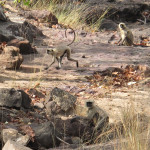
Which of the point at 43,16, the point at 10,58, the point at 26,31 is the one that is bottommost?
the point at 10,58

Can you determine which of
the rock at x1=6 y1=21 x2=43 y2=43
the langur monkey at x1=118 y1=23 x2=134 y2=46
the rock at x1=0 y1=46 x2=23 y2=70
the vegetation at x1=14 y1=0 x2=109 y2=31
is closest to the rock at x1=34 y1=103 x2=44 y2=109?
the rock at x1=0 y1=46 x2=23 y2=70

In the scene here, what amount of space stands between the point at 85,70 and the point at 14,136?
5.09 m

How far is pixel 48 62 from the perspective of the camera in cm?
1021

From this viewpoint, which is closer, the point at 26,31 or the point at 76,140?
the point at 76,140

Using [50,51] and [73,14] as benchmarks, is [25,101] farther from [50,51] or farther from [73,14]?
[73,14]

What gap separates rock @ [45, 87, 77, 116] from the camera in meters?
6.34

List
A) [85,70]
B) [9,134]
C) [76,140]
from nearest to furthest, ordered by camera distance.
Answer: [9,134]
[76,140]
[85,70]

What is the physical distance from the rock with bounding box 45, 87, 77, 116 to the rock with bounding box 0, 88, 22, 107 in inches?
22.7

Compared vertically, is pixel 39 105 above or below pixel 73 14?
below

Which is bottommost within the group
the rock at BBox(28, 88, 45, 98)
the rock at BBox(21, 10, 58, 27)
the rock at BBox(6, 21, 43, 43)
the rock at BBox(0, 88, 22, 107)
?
the rock at BBox(28, 88, 45, 98)

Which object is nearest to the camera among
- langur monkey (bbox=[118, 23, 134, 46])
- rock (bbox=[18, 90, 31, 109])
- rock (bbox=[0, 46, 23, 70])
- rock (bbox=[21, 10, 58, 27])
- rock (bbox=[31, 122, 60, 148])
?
rock (bbox=[31, 122, 60, 148])

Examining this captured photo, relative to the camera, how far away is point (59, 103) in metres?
6.39

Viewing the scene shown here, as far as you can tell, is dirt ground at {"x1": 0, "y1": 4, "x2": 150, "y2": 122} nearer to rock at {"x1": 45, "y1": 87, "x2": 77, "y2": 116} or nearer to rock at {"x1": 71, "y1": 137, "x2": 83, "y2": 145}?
rock at {"x1": 71, "y1": 137, "x2": 83, "y2": 145}

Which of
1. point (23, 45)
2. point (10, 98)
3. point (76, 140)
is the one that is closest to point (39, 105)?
point (10, 98)
